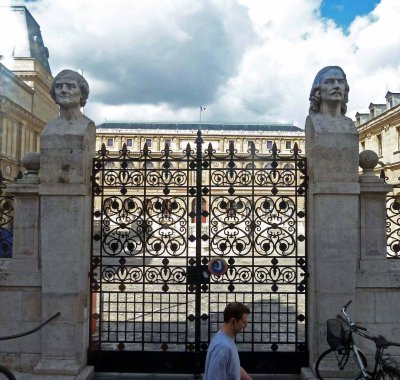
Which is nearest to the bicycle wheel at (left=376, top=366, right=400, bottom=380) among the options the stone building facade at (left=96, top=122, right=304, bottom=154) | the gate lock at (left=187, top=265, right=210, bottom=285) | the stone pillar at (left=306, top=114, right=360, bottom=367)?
the stone pillar at (left=306, top=114, right=360, bottom=367)

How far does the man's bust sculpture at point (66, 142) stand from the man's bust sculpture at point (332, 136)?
3298 mm

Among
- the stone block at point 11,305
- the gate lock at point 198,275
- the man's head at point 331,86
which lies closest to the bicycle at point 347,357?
the gate lock at point 198,275

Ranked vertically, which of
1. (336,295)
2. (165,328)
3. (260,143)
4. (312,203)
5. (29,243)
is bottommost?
(165,328)

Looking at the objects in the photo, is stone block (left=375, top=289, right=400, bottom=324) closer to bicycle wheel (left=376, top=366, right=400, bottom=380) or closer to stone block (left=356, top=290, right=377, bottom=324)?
stone block (left=356, top=290, right=377, bottom=324)

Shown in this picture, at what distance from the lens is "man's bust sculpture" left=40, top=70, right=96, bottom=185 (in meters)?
5.86

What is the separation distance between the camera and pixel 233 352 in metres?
3.46

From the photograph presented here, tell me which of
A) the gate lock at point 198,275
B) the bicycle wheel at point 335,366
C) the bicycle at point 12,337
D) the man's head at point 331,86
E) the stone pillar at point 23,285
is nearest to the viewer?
the bicycle at point 12,337

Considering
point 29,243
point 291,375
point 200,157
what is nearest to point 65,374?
point 29,243

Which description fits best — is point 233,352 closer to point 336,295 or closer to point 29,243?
point 336,295

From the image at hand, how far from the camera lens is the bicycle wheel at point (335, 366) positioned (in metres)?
5.49

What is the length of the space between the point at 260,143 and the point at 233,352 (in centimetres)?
6121

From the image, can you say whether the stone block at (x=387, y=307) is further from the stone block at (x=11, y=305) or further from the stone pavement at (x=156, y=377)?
the stone block at (x=11, y=305)

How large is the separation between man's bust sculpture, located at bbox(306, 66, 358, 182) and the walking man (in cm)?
286

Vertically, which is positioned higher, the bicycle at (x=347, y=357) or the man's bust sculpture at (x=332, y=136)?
the man's bust sculpture at (x=332, y=136)
